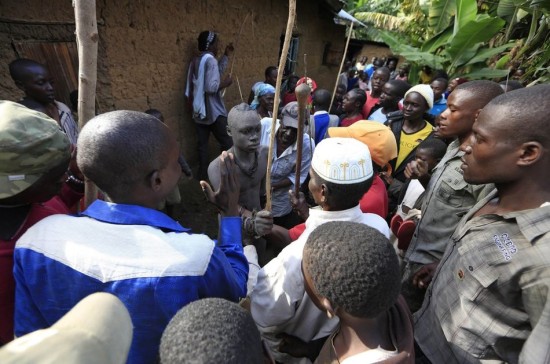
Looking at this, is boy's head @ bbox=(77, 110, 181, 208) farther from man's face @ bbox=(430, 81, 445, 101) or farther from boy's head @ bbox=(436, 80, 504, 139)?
man's face @ bbox=(430, 81, 445, 101)

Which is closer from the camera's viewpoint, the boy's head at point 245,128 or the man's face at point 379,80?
the boy's head at point 245,128

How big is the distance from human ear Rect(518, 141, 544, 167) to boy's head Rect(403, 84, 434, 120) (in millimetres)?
2066

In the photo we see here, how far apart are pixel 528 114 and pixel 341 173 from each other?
76cm

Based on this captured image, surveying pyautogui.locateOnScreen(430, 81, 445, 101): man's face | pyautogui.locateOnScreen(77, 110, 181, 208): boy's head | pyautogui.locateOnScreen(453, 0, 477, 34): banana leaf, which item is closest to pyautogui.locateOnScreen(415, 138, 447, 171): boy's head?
pyautogui.locateOnScreen(77, 110, 181, 208): boy's head

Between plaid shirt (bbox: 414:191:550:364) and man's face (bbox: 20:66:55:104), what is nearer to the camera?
plaid shirt (bbox: 414:191:550:364)

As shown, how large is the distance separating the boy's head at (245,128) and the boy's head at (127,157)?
1.39 metres

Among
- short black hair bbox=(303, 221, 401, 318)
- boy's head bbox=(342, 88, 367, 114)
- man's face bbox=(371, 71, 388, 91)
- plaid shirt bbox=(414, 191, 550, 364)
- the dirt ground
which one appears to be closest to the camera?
short black hair bbox=(303, 221, 401, 318)

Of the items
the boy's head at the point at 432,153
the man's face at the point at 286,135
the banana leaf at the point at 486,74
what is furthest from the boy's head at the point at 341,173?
the banana leaf at the point at 486,74

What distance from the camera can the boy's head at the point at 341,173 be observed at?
1.43m

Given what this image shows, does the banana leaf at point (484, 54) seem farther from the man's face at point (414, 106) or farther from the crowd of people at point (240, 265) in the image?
the crowd of people at point (240, 265)

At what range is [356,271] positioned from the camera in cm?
92

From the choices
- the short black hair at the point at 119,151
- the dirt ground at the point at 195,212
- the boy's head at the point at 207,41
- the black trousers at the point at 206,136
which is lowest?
the dirt ground at the point at 195,212

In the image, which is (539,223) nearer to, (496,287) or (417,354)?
(496,287)

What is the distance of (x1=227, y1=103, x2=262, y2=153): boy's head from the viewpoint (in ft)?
8.33
